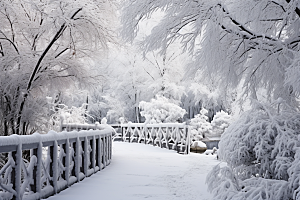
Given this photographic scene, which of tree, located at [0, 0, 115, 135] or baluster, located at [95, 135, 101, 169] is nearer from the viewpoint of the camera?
baluster, located at [95, 135, 101, 169]

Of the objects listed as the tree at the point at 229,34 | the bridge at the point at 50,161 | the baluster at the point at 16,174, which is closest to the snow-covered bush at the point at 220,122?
the bridge at the point at 50,161

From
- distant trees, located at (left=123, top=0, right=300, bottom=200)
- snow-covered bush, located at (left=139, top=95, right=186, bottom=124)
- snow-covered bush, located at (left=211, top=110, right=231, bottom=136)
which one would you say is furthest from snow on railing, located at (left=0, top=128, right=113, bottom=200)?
snow-covered bush, located at (left=211, top=110, right=231, bottom=136)

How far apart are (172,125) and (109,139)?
6373 mm

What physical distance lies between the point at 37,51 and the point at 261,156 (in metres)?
7.22

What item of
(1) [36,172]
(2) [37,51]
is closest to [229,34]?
(1) [36,172]

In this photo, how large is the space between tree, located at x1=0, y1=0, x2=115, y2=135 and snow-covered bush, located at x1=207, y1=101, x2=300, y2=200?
5357 mm

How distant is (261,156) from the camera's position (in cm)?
401

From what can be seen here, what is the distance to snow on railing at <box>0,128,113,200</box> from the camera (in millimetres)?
3936

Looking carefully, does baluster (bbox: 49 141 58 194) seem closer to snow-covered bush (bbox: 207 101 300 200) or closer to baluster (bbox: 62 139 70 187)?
baluster (bbox: 62 139 70 187)

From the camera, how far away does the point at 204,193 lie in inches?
223

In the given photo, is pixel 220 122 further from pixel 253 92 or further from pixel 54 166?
pixel 54 166

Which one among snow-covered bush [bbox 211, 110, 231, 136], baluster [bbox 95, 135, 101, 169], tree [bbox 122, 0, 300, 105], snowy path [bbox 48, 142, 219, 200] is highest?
tree [bbox 122, 0, 300, 105]

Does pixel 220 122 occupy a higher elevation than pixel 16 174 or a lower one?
higher

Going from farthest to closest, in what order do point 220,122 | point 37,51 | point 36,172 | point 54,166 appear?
point 220,122 < point 37,51 < point 54,166 < point 36,172
